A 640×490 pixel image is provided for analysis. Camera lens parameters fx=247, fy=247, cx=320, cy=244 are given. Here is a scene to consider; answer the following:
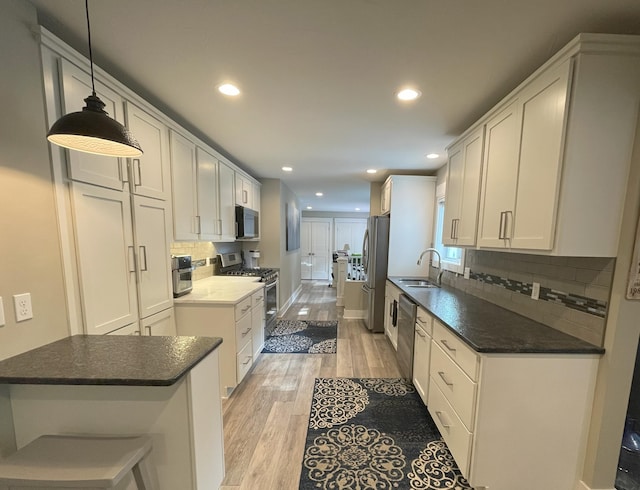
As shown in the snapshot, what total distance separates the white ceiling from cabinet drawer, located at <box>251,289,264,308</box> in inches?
69.8

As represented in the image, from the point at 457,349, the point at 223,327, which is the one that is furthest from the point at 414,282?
the point at 223,327

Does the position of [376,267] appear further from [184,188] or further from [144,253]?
[144,253]

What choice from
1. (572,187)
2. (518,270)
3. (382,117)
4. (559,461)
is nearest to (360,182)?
(382,117)

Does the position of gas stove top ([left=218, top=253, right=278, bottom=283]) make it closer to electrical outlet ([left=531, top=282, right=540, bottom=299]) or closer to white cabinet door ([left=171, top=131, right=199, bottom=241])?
white cabinet door ([left=171, top=131, right=199, bottom=241])

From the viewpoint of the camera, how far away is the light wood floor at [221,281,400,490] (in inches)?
62.7

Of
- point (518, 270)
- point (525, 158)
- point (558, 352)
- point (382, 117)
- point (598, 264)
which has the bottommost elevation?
point (558, 352)

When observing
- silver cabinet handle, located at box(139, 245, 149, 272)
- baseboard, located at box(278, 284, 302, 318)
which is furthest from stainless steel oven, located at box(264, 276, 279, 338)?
silver cabinet handle, located at box(139, 245, 149, 272)

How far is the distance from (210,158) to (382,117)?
1.86 metres

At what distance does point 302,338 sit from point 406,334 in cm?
167

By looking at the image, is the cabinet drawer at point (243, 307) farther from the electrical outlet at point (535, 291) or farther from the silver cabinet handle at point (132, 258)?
the electrical outlet at point (535, 291)

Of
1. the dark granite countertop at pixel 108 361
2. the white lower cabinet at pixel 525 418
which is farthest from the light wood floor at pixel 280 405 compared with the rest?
the white lower cabinet at pixel 525 418

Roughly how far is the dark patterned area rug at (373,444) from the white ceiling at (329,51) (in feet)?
8.30

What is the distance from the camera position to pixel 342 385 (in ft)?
8.18

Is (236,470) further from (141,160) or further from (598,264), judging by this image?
(598,264)
